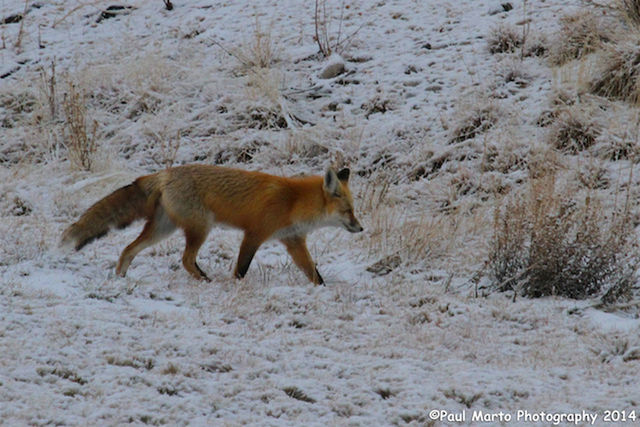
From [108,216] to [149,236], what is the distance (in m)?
0.41

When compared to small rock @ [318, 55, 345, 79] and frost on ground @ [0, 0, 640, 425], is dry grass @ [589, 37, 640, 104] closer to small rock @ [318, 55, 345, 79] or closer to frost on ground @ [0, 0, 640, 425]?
frost on ground @ [0, 0, 640, 425]

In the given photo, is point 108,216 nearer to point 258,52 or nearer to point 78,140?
point 78,140

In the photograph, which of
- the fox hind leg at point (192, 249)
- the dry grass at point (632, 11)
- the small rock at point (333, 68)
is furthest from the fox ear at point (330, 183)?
the dry grass at point (632, 11)

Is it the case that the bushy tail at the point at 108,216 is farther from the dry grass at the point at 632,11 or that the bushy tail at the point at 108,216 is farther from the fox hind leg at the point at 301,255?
the dry grass at the point at 632,11

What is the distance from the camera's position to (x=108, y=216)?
6961 millimetres

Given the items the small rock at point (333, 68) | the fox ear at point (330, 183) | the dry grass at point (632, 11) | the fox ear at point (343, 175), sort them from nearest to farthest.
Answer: the fox ear at point (330, 183) < the fox ear at point (343, 175) < the dry grass at point (632, 11) < the small rock at point (333, 68)

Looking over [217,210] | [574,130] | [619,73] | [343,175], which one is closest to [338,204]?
[343,175]

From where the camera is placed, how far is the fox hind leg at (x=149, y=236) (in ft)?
22.7

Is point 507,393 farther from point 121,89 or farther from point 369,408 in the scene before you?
point 121,89

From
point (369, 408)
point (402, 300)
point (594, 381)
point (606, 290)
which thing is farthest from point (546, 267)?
point (369, 408)

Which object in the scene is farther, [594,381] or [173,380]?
[594,381]

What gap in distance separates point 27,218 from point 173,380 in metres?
5.78

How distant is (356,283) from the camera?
711 centimetres

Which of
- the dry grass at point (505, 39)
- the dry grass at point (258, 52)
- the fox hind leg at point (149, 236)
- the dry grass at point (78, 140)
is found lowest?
the dry grass at point (78, 140)
